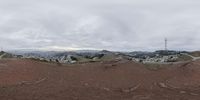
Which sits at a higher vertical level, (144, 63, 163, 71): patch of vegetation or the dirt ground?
(144, 63, 163, 71): patch of vegetation

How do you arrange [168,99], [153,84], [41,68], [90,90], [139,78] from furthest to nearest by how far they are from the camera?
[41,68]
[139,78]
[153,84]
[90,90]
[168,99]

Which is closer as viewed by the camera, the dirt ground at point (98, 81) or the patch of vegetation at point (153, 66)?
the dirt ground at point (98, 81)

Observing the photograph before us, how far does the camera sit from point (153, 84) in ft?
89.6

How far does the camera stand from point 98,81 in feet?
92.7

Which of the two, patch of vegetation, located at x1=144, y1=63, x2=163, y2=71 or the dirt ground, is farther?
patch of vegetation, located at x1=144, y1=63, x2=163, y2=71

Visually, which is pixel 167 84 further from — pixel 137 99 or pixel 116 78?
pixel 137 99

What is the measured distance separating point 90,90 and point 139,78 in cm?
540

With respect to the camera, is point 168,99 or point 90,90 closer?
point 168,99

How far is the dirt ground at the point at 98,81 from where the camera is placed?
23309mm

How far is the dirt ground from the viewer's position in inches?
918

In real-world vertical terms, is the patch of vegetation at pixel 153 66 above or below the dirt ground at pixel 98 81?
above

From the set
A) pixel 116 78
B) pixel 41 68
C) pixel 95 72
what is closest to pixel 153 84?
pixel 116 78

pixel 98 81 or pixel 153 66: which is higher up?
pixel 153 66

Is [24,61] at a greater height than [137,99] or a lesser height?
greater
